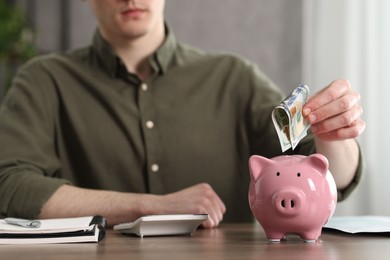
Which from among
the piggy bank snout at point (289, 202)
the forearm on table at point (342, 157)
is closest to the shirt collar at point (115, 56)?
the forearm on table at point (342, 157)

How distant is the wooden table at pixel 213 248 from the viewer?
2.90 ft

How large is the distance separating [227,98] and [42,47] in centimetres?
205

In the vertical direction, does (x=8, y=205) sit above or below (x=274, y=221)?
below

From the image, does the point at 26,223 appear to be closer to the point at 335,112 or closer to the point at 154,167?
the point at 335,112

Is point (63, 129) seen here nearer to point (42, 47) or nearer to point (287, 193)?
point (287, 193)

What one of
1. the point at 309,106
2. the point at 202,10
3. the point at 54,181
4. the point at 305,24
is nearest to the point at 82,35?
the point at 202,10

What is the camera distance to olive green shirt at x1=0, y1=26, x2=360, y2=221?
1.85m

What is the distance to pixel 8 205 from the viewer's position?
1521mm

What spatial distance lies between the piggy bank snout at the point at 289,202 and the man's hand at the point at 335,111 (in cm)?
18

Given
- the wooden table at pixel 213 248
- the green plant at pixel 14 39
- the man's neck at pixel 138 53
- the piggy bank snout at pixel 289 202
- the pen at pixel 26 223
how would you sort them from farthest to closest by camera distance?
the green plant at pixel 14 39 → the man's neck at pixel 138 53 → the pen at pixel 26 223 → the piggy bank snout at pixel 289 202 → the wooden table at pixel 213 248

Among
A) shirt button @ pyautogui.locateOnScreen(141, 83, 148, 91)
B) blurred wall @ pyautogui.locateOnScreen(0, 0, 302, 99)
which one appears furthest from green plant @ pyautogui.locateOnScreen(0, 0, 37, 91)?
shirt button @ pyautogui.locateOnScreen(141, 83, 148, 91)

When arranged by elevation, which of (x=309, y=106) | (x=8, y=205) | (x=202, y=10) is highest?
(x=202, y=10)

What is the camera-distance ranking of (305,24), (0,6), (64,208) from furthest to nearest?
(0,6), (305,24), (64,208)

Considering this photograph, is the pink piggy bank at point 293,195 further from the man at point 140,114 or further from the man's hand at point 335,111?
the man at point 140,114
